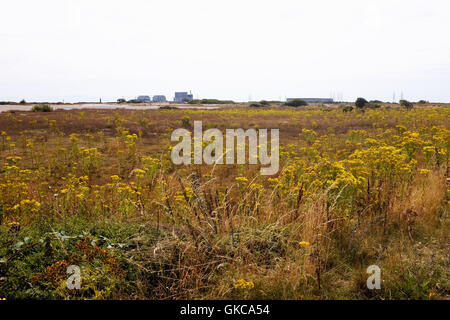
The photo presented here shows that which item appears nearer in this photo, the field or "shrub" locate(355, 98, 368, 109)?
the field

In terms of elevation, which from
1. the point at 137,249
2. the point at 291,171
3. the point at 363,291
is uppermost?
the point at 291,171

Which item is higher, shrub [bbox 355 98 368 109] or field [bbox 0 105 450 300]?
shrub [bbox 355 98 368 109]

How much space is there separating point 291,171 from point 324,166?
0.50 metres

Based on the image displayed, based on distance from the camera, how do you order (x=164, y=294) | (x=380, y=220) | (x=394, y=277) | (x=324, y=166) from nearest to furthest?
(x=164, y=294), (x=394, y=277), (x=380, y=220), (x=324, y=166)

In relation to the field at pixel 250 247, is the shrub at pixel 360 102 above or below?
above

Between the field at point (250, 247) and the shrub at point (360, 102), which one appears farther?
the shrub at point (360, 102)

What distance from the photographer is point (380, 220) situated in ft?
12.8

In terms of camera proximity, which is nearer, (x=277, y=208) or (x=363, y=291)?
(x=363, y=291)

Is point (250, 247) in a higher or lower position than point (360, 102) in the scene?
lower

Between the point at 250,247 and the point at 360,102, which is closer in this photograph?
the point at 250,247

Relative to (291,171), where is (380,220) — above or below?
below

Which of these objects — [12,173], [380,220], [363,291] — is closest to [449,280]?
[363,291]
